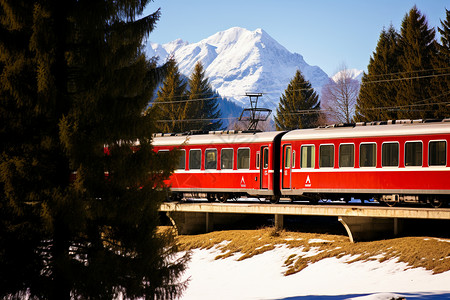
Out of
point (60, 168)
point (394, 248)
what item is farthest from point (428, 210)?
point (60, 168)

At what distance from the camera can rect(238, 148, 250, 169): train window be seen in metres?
28.0

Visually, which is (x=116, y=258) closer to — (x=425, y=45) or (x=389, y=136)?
(x=389, y=136)

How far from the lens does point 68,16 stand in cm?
1343

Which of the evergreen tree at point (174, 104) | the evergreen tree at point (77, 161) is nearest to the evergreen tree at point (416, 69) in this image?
the evergreen tree at point (174, 104)

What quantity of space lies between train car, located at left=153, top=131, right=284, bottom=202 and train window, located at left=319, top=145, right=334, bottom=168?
2.27 metres

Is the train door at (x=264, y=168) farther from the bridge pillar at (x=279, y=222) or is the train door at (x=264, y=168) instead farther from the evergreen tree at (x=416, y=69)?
the evergreen tree at (x=416, y=69)

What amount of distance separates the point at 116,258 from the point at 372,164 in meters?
13.3

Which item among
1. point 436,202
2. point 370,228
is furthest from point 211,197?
point 436,202

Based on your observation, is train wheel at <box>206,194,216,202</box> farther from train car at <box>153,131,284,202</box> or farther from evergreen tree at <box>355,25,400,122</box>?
evergreen tree at <box>355,25,400,122</box>

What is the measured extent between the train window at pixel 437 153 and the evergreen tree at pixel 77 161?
1200 centimetres

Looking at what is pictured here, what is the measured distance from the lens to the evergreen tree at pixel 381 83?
4881cm

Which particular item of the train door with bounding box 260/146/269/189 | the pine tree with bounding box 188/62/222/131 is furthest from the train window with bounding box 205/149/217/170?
the pine tree with bounding box 188/62/222/131

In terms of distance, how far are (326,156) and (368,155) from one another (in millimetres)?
1789

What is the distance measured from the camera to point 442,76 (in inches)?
1762
